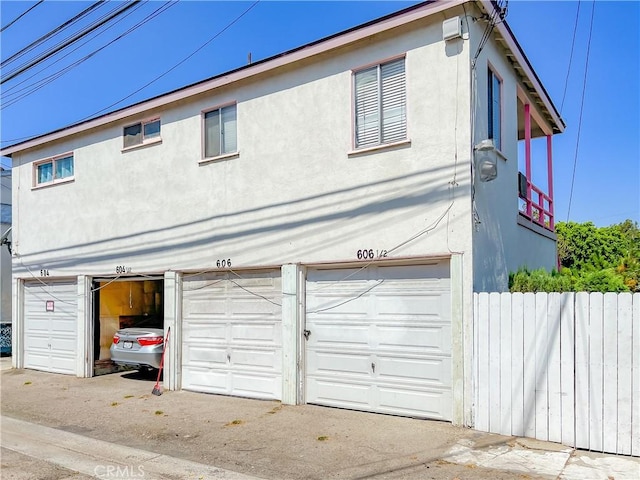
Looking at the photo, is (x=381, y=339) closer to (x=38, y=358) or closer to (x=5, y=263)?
(x=38, y=358)

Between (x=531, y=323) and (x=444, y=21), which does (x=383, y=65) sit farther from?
(x=531, y=323)

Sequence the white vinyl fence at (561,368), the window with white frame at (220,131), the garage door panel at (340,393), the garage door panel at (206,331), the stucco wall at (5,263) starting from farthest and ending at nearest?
the stucco wall at (5,263)
the window with white frame at (220,131)
the garage door panel at (206,331)
the garage door panel at (340,393)
the white vinyl fence at (561,368)

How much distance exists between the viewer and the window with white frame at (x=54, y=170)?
13406mm

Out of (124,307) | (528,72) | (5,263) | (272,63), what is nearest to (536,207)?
(528,72)

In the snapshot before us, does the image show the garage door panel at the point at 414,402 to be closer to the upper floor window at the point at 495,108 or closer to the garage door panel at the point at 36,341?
the upper floor window at the point at 495,108

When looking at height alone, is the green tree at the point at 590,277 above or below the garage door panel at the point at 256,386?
above

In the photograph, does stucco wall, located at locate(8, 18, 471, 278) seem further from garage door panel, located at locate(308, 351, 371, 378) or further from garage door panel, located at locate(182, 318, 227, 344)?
garage door panel, located at locate(308, 351, 371, 378)

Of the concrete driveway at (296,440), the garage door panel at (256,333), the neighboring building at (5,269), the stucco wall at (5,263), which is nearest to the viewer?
the concrete driveway at (296,440)

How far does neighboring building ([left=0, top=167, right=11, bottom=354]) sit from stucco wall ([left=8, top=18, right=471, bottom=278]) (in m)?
5.28

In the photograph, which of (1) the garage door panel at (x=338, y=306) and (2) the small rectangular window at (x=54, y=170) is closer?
(1) the garage door panel at (x=338, y=306)

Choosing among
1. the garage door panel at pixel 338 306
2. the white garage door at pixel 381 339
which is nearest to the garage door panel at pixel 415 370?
the white garage door at pixel 381 339

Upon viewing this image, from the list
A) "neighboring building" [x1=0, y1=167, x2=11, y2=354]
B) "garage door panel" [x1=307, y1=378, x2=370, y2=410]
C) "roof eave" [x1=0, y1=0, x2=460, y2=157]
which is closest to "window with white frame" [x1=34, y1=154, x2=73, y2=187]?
"roof eave" [x1=0, y1=0, x2=460, y2=157]

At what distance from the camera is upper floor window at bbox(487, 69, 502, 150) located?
8.43 metres

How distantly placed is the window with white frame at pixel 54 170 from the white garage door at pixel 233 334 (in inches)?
211
